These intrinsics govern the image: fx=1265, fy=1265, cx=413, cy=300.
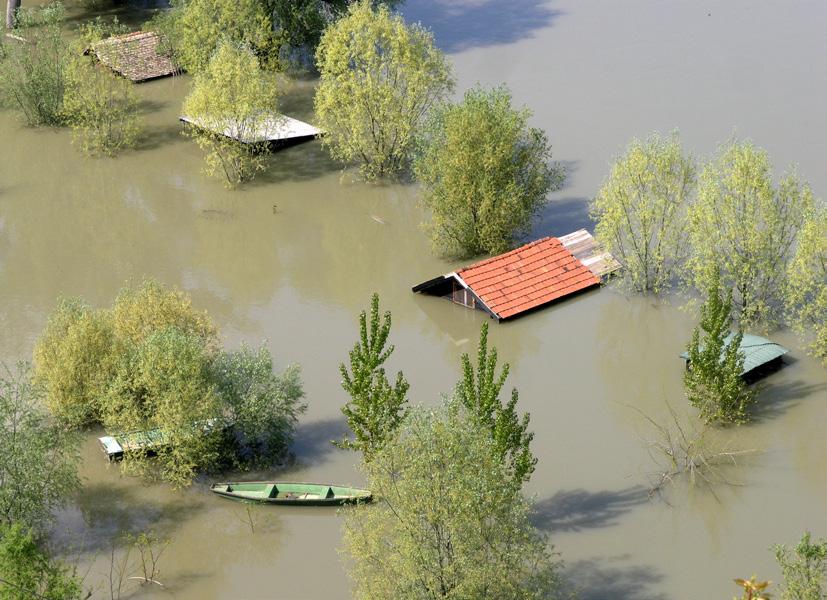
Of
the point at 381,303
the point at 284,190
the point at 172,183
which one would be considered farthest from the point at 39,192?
the point at 381,303

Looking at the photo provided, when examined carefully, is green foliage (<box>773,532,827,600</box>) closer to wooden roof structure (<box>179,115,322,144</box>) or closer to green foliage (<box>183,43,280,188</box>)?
wooden roof structure (<box>179,115,322,144</box>)

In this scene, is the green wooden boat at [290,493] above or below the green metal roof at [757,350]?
below

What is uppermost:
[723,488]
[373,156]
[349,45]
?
[349,45]

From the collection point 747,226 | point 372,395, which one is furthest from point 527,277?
point 372,395

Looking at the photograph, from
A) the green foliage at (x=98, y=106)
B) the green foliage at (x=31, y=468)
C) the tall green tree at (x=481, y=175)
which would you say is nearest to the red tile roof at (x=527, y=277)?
the tall green tree at (x=481, y=175)

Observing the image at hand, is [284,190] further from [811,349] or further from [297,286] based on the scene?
[811,349]

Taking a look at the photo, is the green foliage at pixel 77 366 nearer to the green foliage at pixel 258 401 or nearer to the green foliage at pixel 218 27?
the green foliage at pixel 258 401

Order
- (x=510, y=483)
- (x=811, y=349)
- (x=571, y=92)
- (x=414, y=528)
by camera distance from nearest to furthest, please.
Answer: (x=414, y=528) → (x=510, y=483) → (x=811, y=349) → (x=571, y=92)
